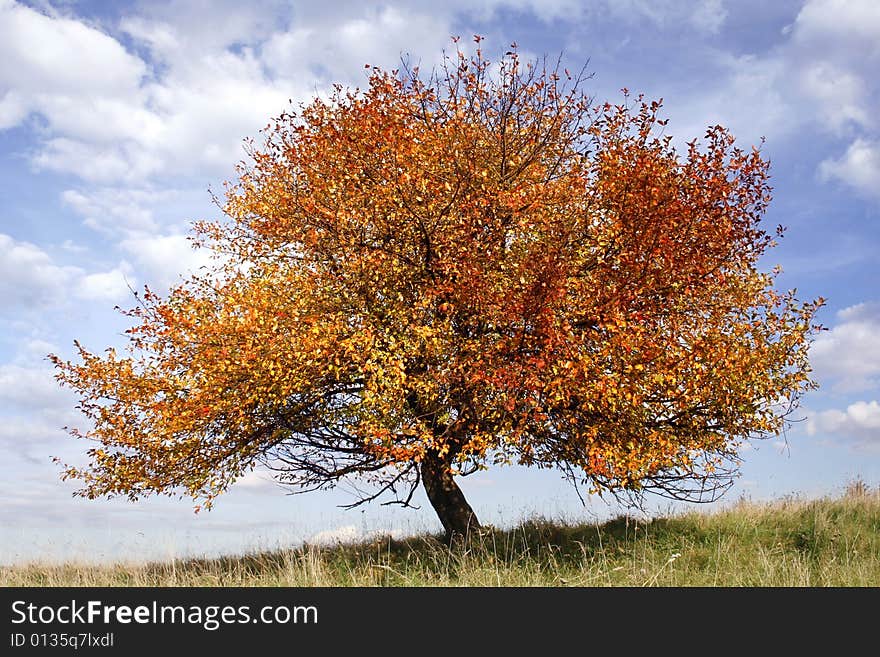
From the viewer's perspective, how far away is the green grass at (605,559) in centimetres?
1330

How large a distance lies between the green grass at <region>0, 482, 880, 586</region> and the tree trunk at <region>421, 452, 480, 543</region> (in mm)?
582

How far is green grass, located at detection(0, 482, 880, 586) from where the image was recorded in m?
13.3

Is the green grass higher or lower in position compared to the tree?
lower

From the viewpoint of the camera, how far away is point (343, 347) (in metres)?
14.6

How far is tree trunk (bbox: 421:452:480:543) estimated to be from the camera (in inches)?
693

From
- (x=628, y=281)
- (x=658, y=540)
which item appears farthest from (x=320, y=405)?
(x=658, y=540)

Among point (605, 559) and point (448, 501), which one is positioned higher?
point (448, 501)

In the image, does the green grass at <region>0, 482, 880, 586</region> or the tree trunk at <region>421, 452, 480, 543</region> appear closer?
the green grass at <region>0, 482, 880, 586</region>

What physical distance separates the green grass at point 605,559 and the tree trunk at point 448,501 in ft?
1.91

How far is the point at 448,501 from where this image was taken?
18.0 metres

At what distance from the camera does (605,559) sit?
1410 cm

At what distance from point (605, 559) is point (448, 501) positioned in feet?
16.2

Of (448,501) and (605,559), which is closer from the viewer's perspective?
(605,559)

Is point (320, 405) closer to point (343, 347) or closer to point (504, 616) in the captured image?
point (343, 347)
